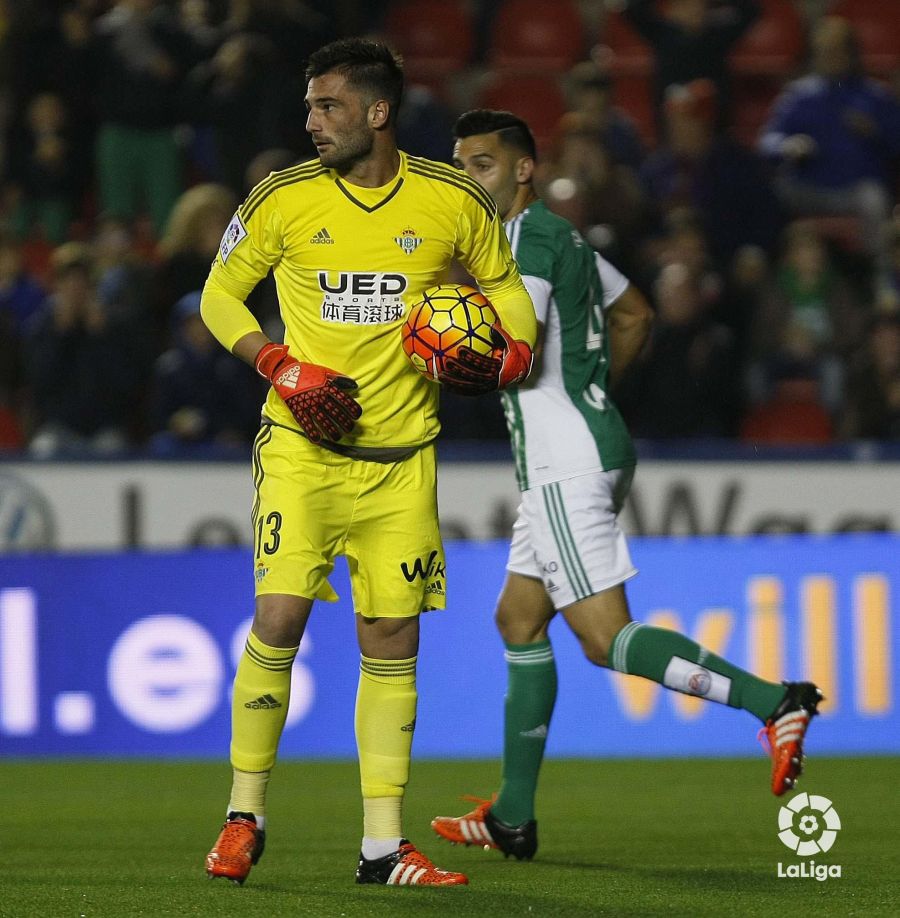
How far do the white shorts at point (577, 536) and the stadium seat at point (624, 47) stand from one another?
9.44 m

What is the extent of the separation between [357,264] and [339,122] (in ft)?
1.24

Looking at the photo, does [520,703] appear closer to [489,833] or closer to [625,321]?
[489,833]

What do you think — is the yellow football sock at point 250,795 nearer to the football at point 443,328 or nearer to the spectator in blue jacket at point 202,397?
the football at point 443,328

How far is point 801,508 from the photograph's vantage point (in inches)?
403

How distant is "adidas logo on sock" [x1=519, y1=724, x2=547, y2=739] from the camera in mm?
5969

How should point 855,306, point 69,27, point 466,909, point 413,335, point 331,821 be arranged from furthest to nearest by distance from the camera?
point 69,27 < point 855,306 < point 331,821 < point 413,335 < point 466,909

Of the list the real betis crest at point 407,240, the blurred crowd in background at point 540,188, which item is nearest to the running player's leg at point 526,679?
the real betis crest at point 407,240

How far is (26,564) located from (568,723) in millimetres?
2841

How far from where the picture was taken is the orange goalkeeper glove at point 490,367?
4.93 metres

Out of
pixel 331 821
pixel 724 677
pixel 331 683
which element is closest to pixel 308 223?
pixel 724 677

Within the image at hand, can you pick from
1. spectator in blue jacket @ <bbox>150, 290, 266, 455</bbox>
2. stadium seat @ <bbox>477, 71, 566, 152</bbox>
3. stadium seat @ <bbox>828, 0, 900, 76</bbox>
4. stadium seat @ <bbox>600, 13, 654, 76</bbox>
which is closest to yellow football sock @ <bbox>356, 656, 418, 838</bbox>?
spectator in blue jacket @ <bbox>150, 290, 266, 455</bbox>

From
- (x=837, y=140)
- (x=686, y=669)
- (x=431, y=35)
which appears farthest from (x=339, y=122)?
(x=431, y=35)

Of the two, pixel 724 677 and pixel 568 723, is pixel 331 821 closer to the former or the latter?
pixel 724 677

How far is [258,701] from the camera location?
5109 mm
